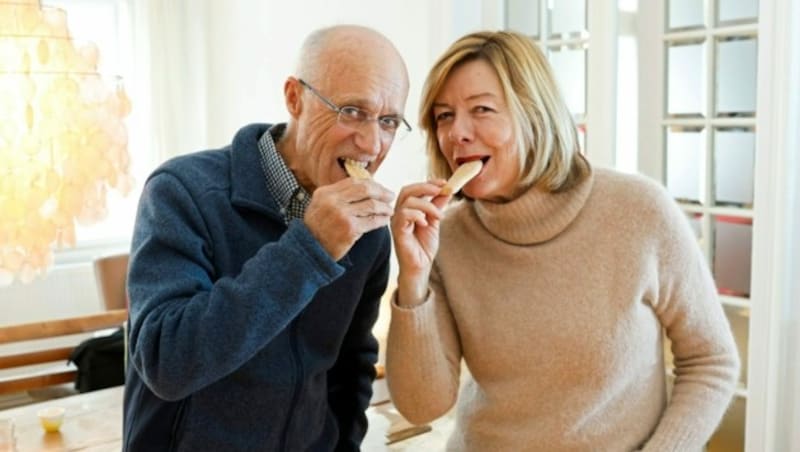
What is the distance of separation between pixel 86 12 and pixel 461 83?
14.6ft

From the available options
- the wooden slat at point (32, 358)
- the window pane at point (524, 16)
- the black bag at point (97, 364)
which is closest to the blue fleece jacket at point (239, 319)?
the wooden slat at point (32, 358)

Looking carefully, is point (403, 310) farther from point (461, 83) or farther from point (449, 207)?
point (461, 83)

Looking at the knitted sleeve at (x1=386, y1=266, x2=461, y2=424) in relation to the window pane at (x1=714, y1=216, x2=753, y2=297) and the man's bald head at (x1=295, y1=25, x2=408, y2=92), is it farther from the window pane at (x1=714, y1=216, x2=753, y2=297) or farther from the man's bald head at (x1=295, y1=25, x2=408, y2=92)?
the window pane at (x1=714, y1=216, x2=753, y2=297)

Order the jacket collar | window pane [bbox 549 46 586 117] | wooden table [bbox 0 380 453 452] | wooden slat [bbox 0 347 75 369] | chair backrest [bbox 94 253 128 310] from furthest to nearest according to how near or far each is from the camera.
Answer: chair backrest [bbox 94 253 128 310] → window pane [bbox 549 46 586 117] → wooden slat [bbox 0 347 75 369] → wooden table [bbox 0 380 453 452] → the jacket collar

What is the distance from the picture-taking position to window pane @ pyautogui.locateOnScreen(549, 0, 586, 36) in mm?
3521

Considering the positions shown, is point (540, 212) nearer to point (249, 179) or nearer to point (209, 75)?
point (249, 179)

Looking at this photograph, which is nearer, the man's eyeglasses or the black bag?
the man's eyeglasses

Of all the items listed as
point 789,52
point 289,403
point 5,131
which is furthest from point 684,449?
point 5,131

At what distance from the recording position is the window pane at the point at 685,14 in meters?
3.03

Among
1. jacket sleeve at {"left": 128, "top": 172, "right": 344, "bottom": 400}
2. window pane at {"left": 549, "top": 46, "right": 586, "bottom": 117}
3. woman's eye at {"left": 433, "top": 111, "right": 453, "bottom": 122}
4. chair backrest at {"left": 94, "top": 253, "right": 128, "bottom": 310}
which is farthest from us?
chair backrest at {"left": 94, "top": 253, "right": 128, "bottom": 310}

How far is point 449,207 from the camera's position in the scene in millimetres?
1667

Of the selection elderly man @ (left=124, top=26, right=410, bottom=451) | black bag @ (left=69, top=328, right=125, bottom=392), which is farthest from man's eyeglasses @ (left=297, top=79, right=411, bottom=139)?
black bag @ (left=69, top=328, right=125, bottom=392)

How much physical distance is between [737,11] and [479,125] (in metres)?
1.82

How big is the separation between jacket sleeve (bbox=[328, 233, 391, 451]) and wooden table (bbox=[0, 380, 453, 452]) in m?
0.42
